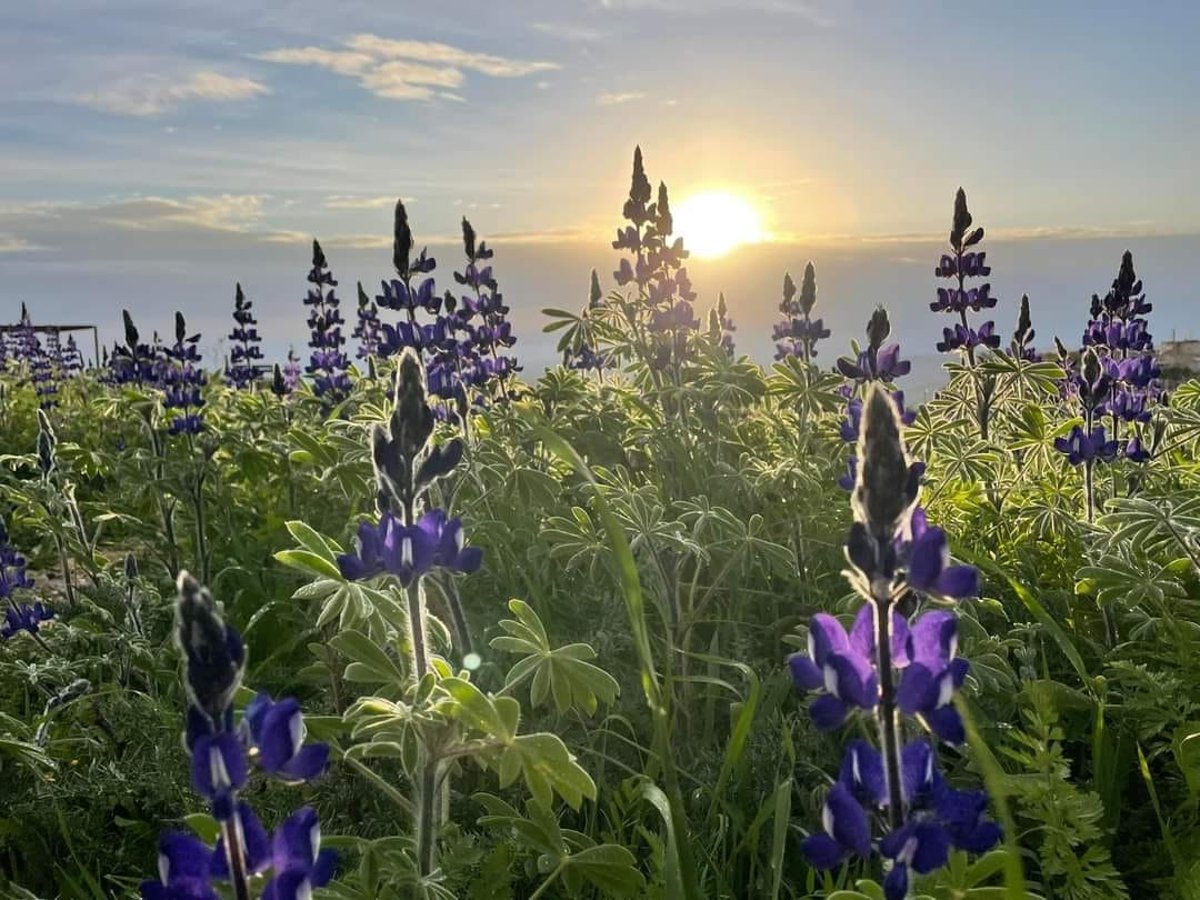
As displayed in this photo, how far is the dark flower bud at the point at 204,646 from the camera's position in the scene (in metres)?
1.35

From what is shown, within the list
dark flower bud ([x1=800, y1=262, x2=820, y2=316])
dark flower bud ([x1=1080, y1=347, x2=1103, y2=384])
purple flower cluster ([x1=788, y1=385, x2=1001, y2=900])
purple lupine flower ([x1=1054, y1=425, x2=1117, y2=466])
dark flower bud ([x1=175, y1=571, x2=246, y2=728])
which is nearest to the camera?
dark flower bud ([x1=175, y1=571, x2=246, y2=728])

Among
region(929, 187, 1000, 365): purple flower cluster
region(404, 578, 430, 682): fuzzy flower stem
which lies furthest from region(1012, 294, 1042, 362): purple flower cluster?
region(404, 578, 430, 682): fuzzy flower stem

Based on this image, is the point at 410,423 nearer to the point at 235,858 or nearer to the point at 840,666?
the point at 235,858

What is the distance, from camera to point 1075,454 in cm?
419

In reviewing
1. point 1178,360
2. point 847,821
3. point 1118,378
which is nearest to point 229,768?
point 847,821

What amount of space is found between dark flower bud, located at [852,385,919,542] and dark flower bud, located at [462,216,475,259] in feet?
18.6

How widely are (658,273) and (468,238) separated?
51.8 inches

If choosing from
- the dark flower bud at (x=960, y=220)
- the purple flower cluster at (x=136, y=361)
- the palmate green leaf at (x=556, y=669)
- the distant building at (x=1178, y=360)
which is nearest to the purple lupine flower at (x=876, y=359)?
the dark flower bud at (x=960, y=220)

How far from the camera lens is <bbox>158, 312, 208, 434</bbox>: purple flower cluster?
22.0 feet

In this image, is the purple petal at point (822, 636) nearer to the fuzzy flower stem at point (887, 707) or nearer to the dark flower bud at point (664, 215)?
the fuzzy flower stem at point (887, 707)

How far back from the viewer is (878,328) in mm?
4371

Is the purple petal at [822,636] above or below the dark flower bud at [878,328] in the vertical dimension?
below

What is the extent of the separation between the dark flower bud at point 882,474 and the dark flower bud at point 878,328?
301 centimetres

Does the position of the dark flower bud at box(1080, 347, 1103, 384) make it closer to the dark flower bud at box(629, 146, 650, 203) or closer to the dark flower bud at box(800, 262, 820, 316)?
the dark flower bud at box(800, 262, 820, 316)
